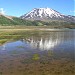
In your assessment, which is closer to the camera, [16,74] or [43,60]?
[16,74]

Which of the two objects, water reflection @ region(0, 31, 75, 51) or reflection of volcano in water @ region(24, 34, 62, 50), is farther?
reflection of volcano in water @ region(24, 34, 62, 50)

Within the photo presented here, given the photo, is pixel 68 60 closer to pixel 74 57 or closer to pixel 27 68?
pixel 74 57

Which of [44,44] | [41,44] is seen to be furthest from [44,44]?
[41,44]

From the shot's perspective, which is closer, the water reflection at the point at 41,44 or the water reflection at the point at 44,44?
the water reflection at the point at 41,44

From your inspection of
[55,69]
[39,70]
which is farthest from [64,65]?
[39,70]

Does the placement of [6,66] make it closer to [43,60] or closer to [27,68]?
[27,68]

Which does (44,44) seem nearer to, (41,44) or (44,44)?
(44,44)

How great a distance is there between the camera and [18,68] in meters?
26.6

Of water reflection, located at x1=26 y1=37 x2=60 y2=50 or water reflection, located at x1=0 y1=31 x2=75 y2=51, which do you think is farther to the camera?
water reflection, located at x1=26 y1=37 x2=60 y2=50

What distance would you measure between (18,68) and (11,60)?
5.19 m

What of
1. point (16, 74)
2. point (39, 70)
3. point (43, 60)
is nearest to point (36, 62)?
point (43, 60)

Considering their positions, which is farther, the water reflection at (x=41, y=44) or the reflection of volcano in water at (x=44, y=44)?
the reflection of volcano in water at (x=44, y=44)

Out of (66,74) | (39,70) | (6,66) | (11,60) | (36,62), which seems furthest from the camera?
(11,60)

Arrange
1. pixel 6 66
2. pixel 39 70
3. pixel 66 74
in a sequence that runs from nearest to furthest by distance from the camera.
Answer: pixel 66 74 < pixel 39 70 < pixel 6 66
